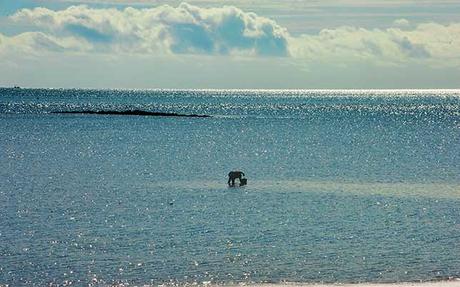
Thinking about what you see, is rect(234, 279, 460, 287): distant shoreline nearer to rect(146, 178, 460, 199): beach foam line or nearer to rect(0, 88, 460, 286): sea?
rect(0, 88, 460, 286): sea

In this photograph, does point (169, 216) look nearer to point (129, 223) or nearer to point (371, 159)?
point (129, 223)

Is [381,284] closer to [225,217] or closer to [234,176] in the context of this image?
[225,217]

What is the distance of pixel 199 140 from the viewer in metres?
126

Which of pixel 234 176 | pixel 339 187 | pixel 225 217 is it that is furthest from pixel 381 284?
pixel 234 176

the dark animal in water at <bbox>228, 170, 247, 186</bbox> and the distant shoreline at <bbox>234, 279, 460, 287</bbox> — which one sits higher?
the distant shoreline at <bbox>234, 279, 460, 287</bbox>

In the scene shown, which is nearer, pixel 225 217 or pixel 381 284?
pixel 381 284

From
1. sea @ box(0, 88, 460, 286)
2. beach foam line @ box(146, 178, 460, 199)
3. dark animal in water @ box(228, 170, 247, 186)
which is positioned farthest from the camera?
dark animal in water @ box(228, 170, 247, 186)

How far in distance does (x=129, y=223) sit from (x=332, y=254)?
12.9 m

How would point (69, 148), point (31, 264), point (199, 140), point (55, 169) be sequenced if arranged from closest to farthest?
point (31, 264), point (55, 169), point (69, 148), point (199, 140)

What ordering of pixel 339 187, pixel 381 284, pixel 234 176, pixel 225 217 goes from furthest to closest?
pixel 234 176
pixel 339 187
pixel 225 217
pixel 381 284

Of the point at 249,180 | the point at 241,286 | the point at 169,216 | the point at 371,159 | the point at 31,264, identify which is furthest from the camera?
the point at 371,159

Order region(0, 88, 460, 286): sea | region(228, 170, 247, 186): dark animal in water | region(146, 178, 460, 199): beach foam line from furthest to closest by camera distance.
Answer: region(228, 170, 247, 186): dark animal in water < region(146, 178, 460, 199): beach foam line < region(0, 88, 460, 286): sea

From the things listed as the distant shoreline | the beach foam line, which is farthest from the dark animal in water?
the distant shoreline

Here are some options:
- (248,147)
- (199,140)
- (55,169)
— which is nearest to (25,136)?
(199,140)
